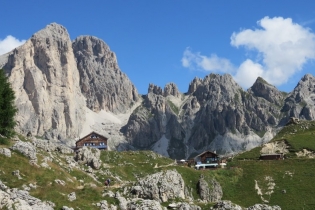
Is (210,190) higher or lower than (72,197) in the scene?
higher

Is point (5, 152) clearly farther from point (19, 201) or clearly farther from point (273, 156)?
point (273, 156)

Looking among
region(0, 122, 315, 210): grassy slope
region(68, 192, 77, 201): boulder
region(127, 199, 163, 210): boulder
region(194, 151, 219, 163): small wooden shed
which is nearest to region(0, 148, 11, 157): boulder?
region(0, 122, 315, 210): grassy slope

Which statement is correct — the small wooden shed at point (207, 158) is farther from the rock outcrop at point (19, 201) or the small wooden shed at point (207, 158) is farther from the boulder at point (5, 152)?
the rock outcrop at point (19, 201)

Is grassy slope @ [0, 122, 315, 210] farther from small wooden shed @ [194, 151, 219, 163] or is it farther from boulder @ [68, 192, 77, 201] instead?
boulder @ [68, 192, 77, 201]

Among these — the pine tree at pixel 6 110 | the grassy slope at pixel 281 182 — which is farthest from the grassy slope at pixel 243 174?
the pine tree at pixel 6 110

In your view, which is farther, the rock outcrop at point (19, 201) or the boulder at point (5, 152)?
the boulder at point (5, 152)

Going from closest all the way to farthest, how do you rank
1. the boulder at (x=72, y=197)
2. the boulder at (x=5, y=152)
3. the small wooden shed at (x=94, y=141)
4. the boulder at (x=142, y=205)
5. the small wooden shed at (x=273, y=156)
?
the boulder at (x=72, y=197), the boulder at (x=142, y=205), the boulder at (x=5, y=152), the small wooden shed at (x=273, y=156), the small wooden shed at (x=94, y=141)

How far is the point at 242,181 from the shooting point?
86.1 m

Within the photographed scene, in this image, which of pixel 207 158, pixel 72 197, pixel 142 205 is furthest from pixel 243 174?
pixel 72 197

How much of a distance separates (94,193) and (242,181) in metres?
49.1

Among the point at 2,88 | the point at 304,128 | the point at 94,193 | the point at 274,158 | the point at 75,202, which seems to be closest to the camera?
the point at 75,202

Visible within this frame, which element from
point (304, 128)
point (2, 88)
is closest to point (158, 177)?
point (2, 88)

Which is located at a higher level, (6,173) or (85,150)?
(85,150)

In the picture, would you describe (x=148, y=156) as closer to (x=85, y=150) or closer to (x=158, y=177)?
(x=85, y=150)
